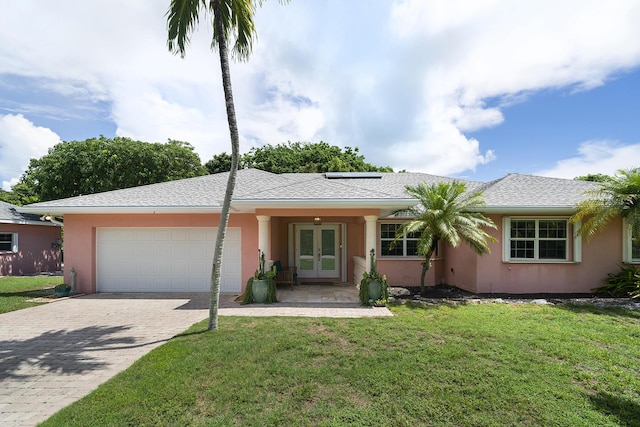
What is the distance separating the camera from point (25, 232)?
56.7ft

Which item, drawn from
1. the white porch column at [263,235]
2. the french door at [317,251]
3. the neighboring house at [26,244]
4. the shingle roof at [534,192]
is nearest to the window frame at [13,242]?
the neighboring house at [26,244]

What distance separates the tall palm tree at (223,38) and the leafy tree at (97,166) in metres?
19.2

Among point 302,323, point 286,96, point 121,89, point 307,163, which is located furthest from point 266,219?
point 307,163

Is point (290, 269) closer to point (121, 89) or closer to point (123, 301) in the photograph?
point (123, 301)

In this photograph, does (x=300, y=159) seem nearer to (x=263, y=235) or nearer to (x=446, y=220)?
(x=263, y=235)

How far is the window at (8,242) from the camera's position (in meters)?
16.3

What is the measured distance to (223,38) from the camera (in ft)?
20.0

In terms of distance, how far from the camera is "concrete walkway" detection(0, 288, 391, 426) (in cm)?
405

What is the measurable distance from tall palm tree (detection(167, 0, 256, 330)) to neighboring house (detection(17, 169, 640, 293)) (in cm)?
283

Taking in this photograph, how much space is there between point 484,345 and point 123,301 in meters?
10.0

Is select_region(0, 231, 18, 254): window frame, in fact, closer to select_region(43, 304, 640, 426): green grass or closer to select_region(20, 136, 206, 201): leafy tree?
select_region(20, 136, 206, 201): leafy tree

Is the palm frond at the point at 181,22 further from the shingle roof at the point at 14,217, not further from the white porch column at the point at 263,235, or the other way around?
the shingle roof at the point at 14,217

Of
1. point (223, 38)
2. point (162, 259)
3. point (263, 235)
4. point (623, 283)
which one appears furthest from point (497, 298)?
point (162, 259)

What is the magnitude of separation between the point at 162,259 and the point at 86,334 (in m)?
4.75
